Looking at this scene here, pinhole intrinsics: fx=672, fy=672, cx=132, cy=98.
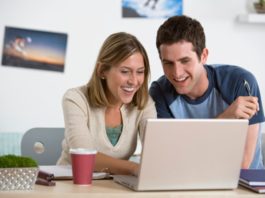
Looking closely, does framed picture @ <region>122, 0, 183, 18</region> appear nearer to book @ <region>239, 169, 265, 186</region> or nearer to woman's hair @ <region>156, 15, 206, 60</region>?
woman's hair @ <region>156, 15, 206, 60</region>

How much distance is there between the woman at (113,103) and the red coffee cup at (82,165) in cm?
44

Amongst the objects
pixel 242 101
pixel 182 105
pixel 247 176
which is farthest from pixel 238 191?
pixel 182 105

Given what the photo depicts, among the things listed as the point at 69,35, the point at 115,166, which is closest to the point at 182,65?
the point at 115,166

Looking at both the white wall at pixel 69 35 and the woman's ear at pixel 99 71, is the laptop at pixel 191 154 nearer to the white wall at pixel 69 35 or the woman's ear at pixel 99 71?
the woman's ear at pixel 99 71

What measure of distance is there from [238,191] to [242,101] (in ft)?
1.63

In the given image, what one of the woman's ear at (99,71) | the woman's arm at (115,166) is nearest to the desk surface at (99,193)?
the woman's arm at (115,166)

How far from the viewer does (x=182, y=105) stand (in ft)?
8.13

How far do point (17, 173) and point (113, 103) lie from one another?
30.7 inches

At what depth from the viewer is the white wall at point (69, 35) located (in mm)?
3529

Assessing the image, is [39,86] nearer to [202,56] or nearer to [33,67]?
[33,67]

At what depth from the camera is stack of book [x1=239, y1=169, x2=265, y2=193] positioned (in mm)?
1799

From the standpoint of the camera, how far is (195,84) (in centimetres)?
246

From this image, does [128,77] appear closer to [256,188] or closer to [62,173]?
[62,173]

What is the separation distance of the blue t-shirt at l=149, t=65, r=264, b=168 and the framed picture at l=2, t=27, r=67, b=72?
119cm
